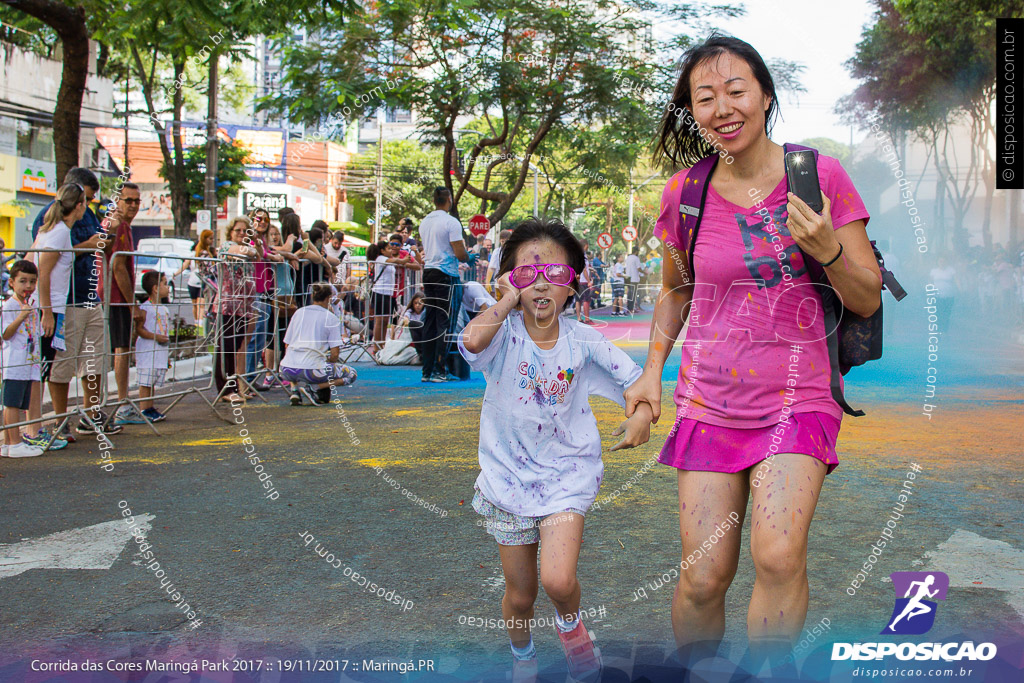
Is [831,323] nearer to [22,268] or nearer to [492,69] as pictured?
[22,268]

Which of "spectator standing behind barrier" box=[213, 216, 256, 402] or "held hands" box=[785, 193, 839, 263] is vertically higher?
"held hands" box=[785, 193, 839, 263]

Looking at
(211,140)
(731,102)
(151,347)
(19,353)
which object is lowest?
(151,347)

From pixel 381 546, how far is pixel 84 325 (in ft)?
13.2

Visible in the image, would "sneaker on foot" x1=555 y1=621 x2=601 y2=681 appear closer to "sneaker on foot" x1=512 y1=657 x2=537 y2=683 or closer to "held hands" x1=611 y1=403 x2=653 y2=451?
"sneaker on foot" x1=512 y1=657 x2=537 y2=683

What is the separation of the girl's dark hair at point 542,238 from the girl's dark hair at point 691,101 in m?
0.38

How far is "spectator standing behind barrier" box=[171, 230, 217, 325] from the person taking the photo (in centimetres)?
891

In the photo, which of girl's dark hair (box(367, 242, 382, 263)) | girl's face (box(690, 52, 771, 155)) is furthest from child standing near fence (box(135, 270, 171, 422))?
girl's face (box(690, 52, 771, 155))

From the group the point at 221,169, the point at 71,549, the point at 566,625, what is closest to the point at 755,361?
the point at 566,625

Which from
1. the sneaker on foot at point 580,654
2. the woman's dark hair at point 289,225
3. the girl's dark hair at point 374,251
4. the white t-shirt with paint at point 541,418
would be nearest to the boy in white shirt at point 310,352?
the woman's dark hair at point 289,225

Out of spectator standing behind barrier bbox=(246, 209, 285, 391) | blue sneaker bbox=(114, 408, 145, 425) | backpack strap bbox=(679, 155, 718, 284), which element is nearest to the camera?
backpack strap bbox=(679, 155, 718, 284)

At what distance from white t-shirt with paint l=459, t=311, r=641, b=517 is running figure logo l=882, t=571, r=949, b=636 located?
48.5 inches

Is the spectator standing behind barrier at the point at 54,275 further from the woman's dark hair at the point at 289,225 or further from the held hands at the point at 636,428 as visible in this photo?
the held hands at the point at 636,428

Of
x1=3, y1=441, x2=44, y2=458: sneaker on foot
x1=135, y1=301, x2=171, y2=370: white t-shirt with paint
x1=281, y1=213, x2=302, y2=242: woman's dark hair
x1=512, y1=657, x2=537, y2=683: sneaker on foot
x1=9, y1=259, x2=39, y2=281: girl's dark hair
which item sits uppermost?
x1=281, y1=213, x2=302, y2=242: woman's dark hair

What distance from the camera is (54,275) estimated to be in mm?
7039
